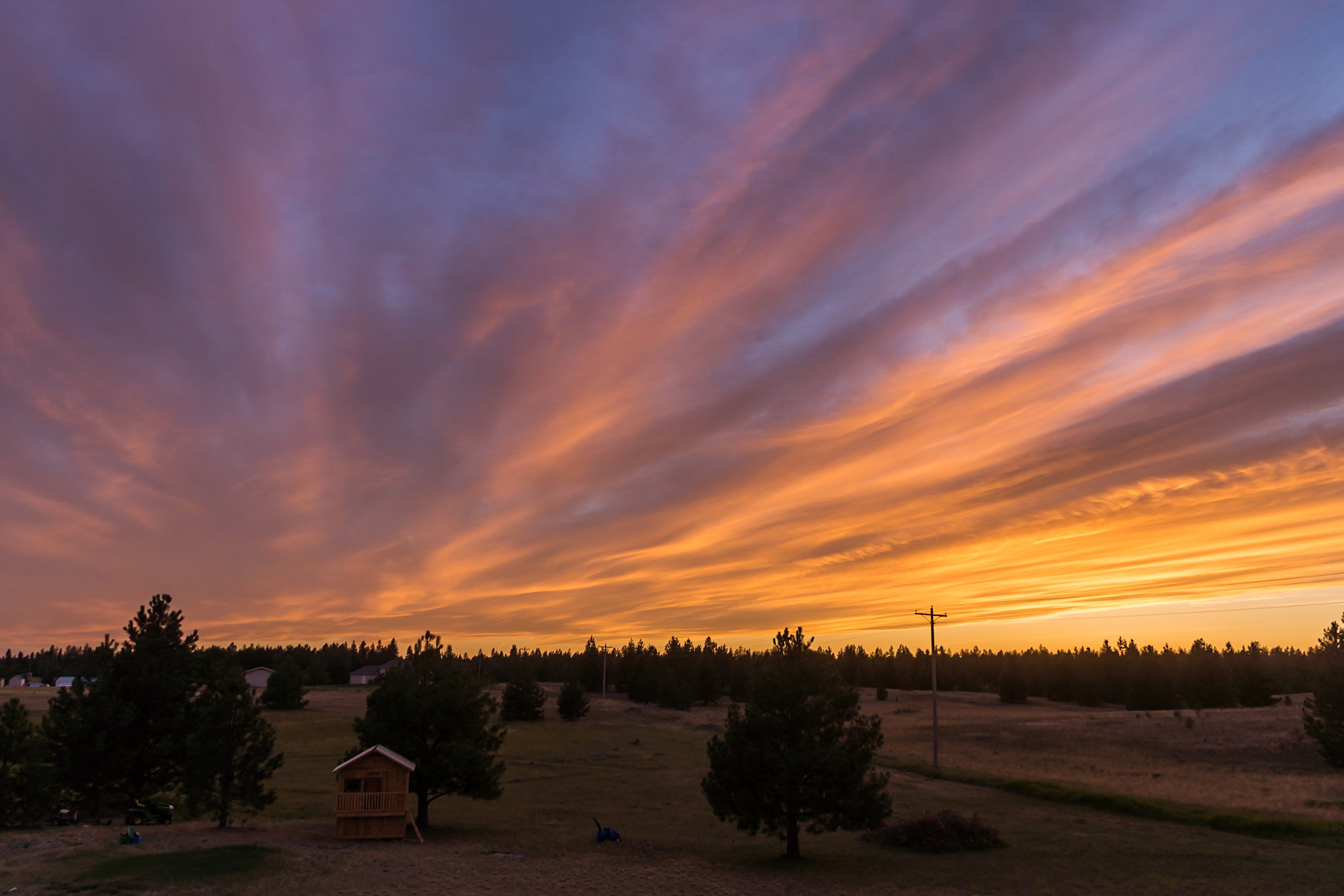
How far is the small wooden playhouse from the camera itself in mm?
31328

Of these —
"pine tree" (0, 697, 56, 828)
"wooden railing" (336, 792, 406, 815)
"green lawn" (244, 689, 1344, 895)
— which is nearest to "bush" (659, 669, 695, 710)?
"green lawn" (244, 689, 1344, 895)

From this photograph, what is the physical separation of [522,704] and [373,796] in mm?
68576

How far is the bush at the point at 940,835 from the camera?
104 ft

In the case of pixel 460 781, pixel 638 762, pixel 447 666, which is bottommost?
pixel 638 762

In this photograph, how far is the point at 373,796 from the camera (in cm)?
3164

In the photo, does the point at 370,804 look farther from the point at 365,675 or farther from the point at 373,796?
the point at 365,675

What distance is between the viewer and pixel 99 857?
23766 mm

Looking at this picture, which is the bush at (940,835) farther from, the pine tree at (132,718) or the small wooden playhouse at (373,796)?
the pine tree at (132,718)

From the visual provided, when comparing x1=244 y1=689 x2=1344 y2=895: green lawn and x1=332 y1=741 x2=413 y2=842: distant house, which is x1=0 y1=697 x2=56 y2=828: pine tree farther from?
x1=332 y1=741 x2=413 y2=842: distant house

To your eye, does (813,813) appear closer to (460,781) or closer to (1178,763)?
(460,781)

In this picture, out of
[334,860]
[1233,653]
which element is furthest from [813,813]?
[1233,653]

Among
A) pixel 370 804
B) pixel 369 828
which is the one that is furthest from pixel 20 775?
pixel 369 828

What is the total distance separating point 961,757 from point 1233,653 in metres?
102

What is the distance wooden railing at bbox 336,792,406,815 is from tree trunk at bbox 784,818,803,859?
1580cm
